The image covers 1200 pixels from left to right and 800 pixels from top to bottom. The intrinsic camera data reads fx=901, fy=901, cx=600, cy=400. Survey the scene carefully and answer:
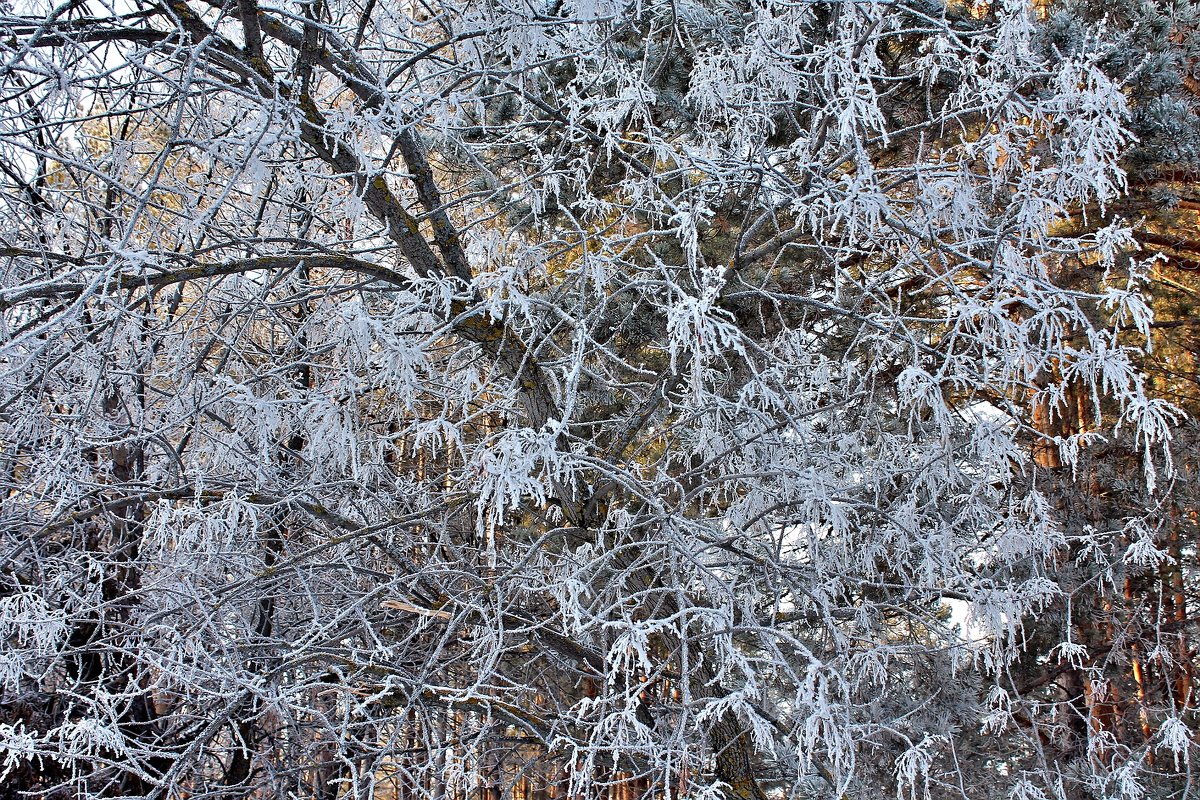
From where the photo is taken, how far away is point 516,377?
2955mm

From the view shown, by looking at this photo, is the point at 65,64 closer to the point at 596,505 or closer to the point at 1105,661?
the point at 596,505

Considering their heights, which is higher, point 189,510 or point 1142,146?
point 1142,146

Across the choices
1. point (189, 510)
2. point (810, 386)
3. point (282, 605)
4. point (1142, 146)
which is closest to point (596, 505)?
point (810, 386)

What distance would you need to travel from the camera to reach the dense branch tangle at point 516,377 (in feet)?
8.50

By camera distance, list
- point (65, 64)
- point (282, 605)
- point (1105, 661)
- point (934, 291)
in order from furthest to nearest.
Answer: point (1105, 661), point (934, 291), point (282, 605), point (65, 64)

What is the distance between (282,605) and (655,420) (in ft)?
7.16

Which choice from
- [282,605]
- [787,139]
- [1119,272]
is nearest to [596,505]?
[282,605]

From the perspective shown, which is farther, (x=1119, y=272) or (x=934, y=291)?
(x=1119, y=272)

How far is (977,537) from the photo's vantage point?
3.90 m

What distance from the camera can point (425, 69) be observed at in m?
4.14

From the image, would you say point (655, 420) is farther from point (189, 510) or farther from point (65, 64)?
point (65, 64)

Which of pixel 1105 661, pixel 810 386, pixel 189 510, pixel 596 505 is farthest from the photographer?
pixel 1105 661

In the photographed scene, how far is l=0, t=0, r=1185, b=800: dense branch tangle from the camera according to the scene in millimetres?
2590

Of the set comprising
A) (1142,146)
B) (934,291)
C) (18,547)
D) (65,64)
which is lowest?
(18,547)
